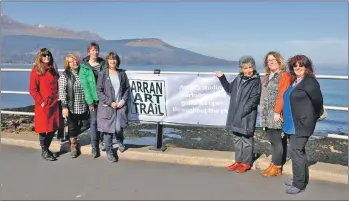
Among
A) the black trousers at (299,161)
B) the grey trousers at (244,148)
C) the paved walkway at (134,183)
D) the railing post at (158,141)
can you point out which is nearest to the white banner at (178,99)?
the railing post at (158,141)

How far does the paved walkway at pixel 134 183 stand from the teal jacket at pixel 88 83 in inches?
36.1

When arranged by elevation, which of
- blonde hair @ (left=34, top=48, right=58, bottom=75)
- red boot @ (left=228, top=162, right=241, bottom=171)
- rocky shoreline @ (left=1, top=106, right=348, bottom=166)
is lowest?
rocky shoreline @ (left=1, top=106, right=348, bottom=166)

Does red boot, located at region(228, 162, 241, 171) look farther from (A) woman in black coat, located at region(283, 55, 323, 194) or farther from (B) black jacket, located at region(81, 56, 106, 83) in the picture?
(B) black jacket, located at region(81, 56, 106, 83)

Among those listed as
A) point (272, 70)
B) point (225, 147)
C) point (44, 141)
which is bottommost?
point (225, 147)

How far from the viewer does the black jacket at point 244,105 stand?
5113 mm

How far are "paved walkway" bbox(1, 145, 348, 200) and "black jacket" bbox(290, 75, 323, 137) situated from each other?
78cm

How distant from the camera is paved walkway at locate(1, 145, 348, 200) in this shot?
443cm

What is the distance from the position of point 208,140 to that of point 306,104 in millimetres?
6236

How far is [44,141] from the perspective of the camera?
594cm

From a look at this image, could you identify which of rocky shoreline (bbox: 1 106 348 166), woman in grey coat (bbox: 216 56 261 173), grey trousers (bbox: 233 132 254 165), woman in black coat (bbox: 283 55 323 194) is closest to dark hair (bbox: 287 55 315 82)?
woman in black coat (bbox: 283 55 323 194)

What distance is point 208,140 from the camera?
10.5m

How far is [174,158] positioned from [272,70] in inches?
76.0

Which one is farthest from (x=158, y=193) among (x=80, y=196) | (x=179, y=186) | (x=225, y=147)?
(x=225, y=147)

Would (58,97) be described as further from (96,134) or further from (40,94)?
(96,134)
